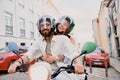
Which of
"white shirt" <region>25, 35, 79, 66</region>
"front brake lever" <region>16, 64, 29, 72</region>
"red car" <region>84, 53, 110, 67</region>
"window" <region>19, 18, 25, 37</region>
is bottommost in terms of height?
"red car" <region>84, 53, 110, 67</region>

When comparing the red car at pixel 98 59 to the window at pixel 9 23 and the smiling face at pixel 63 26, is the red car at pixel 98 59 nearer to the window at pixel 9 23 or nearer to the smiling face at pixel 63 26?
the window at pixel 9 23

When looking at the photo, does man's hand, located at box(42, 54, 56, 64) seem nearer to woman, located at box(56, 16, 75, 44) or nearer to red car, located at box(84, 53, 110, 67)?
woman, located at box(56, 16, 75, 44)

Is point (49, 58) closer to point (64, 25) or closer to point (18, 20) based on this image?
point (64, 25)

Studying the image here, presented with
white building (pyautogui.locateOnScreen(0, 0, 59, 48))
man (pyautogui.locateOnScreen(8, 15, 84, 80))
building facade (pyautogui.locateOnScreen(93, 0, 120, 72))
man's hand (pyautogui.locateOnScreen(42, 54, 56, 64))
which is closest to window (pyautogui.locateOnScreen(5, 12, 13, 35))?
white building (pyautogui.locateOnScreen(0, 0, 59, 48))

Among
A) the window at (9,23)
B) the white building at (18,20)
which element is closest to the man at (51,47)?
the white building at (18,20)

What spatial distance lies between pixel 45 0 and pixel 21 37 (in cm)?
1710

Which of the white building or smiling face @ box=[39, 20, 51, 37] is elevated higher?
the white building

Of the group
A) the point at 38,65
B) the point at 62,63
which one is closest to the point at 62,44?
the point at 62,63

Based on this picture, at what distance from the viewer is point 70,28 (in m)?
3.04

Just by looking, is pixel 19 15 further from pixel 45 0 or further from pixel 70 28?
pixel 70 28

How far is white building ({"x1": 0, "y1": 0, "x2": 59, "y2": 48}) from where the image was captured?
2200 cm

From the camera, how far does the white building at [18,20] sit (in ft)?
72.2

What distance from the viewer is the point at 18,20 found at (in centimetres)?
2647

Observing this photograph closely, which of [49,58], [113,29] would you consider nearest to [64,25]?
[49,58]
